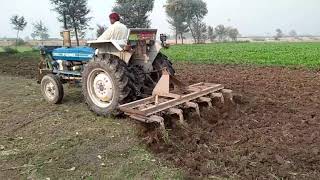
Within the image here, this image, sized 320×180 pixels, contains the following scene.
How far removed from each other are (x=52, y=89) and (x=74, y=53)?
989 millimetres

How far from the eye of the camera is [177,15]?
236 feet

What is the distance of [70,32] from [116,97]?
3.18 meters

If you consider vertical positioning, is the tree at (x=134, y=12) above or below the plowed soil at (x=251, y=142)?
above

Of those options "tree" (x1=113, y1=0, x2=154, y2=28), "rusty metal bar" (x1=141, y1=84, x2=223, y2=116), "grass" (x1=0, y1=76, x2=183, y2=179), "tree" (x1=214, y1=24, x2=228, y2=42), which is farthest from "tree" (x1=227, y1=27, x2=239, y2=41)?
"grass" (x1=0, y1=76, x2=183, y2=179)

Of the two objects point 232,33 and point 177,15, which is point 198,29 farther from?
point 232,33

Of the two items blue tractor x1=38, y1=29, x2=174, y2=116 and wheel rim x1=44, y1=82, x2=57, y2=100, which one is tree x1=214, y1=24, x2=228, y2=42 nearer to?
wheel rim x1=44, y1=82, x2=57, y2=100

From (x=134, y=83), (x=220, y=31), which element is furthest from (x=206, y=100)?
(x=220, y=31)

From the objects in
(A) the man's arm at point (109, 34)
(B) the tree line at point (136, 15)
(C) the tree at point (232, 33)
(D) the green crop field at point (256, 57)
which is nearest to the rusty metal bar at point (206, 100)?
(A) the man's arm at point (109, 34)

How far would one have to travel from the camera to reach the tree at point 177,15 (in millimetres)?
70750

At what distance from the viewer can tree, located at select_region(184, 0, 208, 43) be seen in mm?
71500

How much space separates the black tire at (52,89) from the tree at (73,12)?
33.6 metres

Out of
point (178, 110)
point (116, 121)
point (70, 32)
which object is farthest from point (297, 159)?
point (70, 32)

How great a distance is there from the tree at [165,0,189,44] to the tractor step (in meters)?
65.5

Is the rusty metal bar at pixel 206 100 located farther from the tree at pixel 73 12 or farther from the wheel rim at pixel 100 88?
the tree at pixel 73 12
